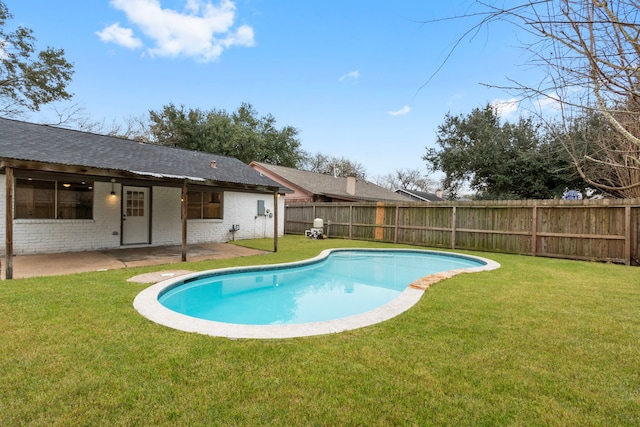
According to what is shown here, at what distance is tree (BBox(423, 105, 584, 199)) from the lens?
18125 mm

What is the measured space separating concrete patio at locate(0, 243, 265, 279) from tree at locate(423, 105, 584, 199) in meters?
15.0

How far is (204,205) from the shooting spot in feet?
40.6

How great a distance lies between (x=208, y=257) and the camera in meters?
8.94

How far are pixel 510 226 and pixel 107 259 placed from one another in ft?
39.8

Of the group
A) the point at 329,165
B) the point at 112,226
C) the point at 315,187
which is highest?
the point at 329,165

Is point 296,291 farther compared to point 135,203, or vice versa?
point 135,203

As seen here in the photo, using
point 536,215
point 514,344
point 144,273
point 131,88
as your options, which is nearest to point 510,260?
point 536,215

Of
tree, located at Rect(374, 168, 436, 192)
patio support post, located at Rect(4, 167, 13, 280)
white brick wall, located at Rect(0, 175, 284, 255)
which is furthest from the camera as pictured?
tree, located at Rect(374, 168, 436, 192)

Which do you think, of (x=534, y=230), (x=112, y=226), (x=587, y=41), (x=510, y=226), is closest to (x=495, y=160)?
Answer: (x=510, y=226)

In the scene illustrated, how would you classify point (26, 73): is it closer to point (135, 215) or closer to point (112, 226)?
point (135, 215)

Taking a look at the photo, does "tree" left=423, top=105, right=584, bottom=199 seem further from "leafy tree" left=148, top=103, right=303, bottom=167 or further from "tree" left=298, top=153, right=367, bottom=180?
"tree" left=298, top=153, right=367, bottom=180

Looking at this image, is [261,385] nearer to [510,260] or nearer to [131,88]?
[510,260]

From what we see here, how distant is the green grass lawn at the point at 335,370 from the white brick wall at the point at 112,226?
5.25m

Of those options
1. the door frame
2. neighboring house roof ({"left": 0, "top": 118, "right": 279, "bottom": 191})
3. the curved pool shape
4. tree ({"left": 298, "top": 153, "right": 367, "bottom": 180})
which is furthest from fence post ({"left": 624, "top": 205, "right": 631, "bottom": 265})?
tree ({"left": 298, "top": 153, "right": 367, "bottom": 180})
